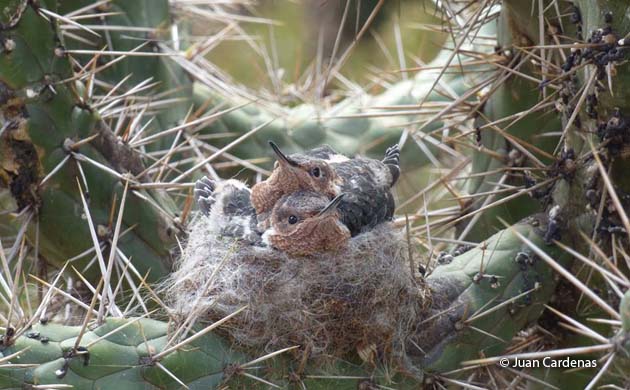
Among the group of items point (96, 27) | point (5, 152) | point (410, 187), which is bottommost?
point (410, 187)

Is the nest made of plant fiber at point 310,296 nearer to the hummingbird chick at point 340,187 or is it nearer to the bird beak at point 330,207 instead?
the bird beak at point 330,207

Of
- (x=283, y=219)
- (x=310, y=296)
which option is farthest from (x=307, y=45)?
(x=310, y=296)

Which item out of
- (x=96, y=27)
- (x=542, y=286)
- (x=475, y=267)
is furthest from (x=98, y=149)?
(x=542, y=286)

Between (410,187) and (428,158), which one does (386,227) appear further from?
(410,187)

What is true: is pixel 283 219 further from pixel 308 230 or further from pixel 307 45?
pixel 307 45

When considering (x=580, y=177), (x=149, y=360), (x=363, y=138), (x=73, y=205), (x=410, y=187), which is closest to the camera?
(x=149, y=360)

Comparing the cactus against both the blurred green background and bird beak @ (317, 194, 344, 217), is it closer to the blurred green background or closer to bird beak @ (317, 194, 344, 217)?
bird beak @ (317, 194, 344, 217)

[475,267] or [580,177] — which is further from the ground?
[580,177]
